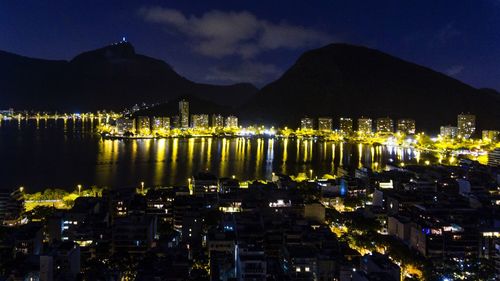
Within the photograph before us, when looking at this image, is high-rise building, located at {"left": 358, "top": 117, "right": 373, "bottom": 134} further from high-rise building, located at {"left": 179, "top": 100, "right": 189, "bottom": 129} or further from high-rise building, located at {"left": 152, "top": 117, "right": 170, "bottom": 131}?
high-rise building, located at {"left": 152, "top": 117, "right": 170, "bottom": 131}

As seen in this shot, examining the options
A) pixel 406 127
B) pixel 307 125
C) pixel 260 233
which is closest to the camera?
pixel 260 233

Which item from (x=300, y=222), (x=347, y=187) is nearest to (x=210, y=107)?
(x=347, y=187)

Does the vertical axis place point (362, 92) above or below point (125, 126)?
above

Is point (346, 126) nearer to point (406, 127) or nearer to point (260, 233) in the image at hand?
point (406, 127)

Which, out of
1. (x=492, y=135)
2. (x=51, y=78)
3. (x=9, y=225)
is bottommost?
(x=9, y=225)

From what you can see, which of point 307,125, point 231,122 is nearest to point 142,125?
point 231,122

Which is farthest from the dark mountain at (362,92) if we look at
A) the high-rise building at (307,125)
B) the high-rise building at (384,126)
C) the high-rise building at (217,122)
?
the high-rise building at (384,126)

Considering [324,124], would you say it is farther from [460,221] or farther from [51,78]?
[51,78]
